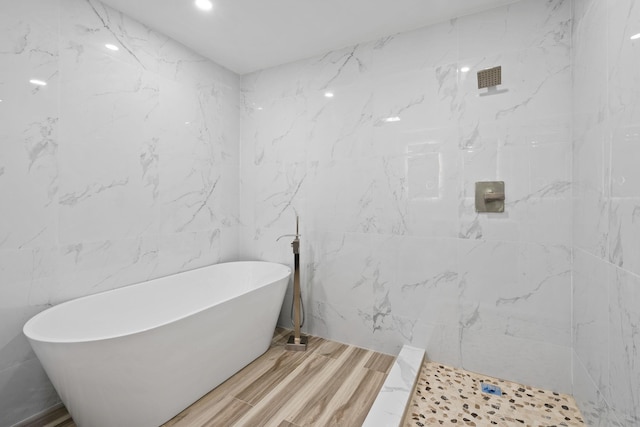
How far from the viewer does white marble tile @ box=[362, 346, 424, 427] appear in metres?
1.51

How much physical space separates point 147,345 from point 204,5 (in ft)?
7.04

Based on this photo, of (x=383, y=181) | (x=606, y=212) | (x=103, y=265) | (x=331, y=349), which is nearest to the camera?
(x=606, y=212)

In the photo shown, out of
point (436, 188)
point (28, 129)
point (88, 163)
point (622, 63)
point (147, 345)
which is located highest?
point (622, 63)

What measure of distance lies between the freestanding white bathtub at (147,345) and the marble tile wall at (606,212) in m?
1.85

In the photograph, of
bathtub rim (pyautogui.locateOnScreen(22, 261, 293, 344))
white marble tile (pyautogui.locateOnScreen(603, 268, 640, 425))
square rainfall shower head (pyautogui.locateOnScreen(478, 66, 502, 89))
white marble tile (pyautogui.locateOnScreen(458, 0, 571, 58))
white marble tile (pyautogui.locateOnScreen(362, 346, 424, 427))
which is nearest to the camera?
white marble tile (pyautogui.locateOnScreen(603, 268, 640, 425))

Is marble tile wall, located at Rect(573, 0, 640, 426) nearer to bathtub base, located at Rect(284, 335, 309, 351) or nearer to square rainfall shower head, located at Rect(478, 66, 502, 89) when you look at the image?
square rainfall shower head, located at Rect(478, 66, 502, 89)

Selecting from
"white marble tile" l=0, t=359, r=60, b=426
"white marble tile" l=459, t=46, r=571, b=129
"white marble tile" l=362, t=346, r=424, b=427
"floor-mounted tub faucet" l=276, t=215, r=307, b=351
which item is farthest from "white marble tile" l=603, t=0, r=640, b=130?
"white marble tile" l=0, t=359, r=60, b=426

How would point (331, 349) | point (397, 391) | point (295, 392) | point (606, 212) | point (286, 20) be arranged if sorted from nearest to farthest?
point (606, 212), point (397, 391), point (295, 392), point (286, 20), point (331, 349)

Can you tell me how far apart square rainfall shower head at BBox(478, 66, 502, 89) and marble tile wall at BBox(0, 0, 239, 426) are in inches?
89.5

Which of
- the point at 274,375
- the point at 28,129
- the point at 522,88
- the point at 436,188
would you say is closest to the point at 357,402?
the point at 274,375

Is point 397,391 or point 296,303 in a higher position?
point 296,303

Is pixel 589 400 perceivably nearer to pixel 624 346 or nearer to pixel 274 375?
pixel 624 346

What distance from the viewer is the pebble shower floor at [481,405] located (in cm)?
156

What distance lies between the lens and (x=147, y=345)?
1.39 meters
